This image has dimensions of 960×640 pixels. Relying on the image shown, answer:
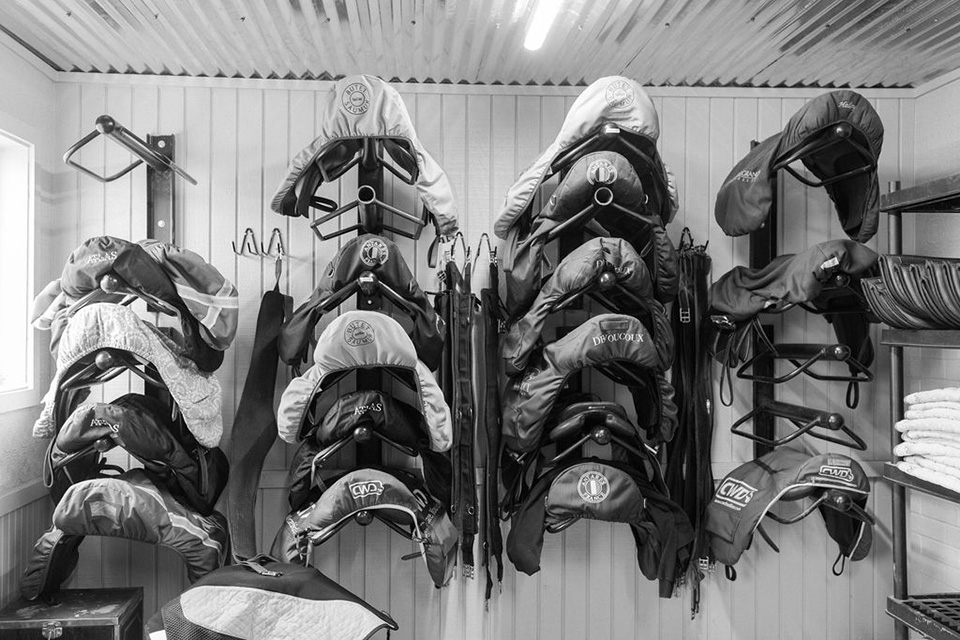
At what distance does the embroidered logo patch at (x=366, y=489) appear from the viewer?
7.15 ft

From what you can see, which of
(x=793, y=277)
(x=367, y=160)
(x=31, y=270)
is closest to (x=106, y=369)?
(x=31, y=270)

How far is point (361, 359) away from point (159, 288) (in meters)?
0.73

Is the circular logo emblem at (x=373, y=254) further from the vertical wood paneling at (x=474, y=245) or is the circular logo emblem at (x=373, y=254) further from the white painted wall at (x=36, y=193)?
the white painted wall at (x=36, y=193)

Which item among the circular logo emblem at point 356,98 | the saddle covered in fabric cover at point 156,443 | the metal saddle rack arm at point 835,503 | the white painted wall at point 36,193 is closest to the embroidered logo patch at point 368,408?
the saddle covered in fabric cover at point 156,443

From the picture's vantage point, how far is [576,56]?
2523 mm

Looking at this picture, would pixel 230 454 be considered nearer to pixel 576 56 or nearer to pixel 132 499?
pixel 132 499

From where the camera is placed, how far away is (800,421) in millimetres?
2500

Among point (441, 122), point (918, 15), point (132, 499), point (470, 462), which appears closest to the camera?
point (132, 499)

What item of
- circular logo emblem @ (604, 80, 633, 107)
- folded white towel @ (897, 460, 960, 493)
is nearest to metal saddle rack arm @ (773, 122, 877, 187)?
circular logo emblem @ (604, 80, 633, 107)

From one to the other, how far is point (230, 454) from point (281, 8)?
1.63 m

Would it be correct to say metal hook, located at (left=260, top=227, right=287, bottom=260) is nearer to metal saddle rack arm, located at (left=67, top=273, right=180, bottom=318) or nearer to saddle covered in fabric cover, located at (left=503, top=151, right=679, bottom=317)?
metal saddle rack arm, located at (left=67, top=273, right=180, bottom=318)

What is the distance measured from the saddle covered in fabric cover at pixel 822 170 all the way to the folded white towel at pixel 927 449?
766 millimetres

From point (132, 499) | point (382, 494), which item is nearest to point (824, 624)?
point (382, 494)

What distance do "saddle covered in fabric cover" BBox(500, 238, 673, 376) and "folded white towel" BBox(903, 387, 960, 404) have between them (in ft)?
2.65
